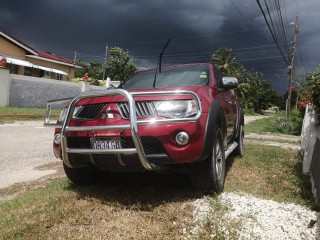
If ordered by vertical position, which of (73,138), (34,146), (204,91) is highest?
(204,91)

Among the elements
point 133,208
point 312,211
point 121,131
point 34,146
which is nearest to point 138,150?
point 121,131

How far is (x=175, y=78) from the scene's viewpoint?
461cm

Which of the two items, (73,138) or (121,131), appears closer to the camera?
(121,131)

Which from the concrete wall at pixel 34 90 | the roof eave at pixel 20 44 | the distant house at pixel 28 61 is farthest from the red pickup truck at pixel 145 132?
the roof eave at pixel 20 44

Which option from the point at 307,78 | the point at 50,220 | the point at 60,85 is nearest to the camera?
the point at 50,220

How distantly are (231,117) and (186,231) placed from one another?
258cm

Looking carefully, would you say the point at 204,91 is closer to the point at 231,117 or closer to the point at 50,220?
the point at 231,117

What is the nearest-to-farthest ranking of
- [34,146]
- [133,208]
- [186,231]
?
[186,231] → [133,208] → [34,146]

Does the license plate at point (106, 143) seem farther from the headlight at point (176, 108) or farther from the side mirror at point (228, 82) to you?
the side mirror at point (228, 82)

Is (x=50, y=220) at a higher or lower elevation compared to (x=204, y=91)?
lower

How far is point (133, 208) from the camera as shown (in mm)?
3395

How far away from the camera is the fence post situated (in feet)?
61.6

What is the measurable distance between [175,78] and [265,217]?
224cm

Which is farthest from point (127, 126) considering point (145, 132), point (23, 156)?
point (23, 156)
